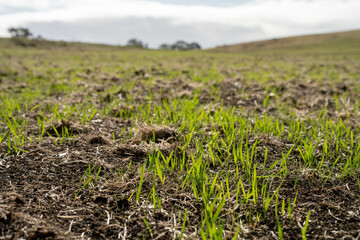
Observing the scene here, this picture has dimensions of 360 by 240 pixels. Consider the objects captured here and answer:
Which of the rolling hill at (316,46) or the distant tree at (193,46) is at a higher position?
the distant tree at (193,46)

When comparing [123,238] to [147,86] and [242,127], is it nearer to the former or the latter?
[242,127]

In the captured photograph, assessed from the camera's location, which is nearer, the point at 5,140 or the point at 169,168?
the point at 169,168

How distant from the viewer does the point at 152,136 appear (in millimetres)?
2736

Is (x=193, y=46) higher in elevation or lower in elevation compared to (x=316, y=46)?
higher

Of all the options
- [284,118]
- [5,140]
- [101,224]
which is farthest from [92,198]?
[284,118]

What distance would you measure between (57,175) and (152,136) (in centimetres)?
99

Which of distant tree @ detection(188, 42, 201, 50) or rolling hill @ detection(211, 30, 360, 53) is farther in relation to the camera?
distant tree @ detection(188, 42, 201, 50)

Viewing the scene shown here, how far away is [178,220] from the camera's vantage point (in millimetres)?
1622

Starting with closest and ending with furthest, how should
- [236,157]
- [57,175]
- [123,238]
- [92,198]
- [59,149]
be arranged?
[123,238] → [92,198] → [57,175] → [236,157] → [59,149]

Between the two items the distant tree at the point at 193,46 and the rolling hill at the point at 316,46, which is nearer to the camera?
the rolling hill at the point at 316,46

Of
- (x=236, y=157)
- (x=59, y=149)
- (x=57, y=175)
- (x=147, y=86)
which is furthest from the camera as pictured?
(x=147, y=86)

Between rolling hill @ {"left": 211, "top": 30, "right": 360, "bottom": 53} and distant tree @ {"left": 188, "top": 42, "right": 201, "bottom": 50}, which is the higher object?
distant tree @ {"left": 188, "top": 42, "right": 201, "bottom": 50}

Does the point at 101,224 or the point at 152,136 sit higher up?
the point at 152,136

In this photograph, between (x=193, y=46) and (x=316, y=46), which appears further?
(x=193, y=46)
